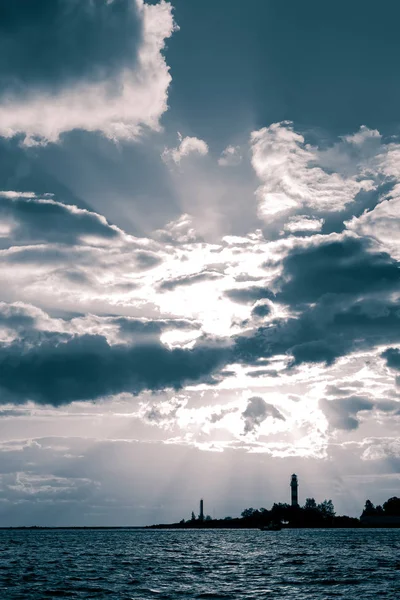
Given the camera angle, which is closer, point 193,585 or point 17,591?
point 17,591

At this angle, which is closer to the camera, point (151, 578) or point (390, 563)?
point (151, 578)

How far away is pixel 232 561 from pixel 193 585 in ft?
137

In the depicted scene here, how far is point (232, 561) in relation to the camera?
356 feet

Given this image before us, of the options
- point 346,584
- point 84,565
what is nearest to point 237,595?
Result: point 346,584

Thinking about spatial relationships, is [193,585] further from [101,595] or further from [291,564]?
[291,564]

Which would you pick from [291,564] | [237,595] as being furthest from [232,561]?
[237,595]

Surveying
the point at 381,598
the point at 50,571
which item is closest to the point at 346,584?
the point at 381,598

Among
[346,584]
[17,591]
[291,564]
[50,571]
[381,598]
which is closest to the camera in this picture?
Answer: [381,598]

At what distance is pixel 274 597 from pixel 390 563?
158ft

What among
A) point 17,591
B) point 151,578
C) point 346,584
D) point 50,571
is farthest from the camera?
point 50,571

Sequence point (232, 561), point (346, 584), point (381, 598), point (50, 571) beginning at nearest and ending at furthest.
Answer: point (381, 598) < point (346, 584) < point (50, 571) < point (232, 561)

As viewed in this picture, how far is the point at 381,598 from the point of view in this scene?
5753 centimetres

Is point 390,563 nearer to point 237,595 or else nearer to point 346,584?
point 346,584

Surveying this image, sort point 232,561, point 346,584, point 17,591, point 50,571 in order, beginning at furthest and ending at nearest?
point 232,561 < point 50,571 < point 346,584 < point 17,591
